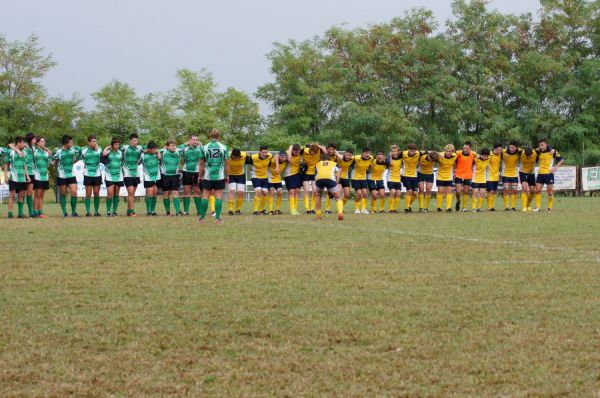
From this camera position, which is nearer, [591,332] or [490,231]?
[591,332]

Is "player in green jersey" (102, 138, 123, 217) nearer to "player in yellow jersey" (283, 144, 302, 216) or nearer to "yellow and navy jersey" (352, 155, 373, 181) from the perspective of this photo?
"player in yellow jersey" (283, 144, 302, 216)

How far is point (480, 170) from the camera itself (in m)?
25.4

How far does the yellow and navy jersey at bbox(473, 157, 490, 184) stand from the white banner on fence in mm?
21499

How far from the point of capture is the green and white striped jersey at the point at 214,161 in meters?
18.6

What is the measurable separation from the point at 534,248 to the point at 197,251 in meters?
4.67

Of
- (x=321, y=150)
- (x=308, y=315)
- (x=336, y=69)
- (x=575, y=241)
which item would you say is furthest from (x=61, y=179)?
(x=336, y=69)

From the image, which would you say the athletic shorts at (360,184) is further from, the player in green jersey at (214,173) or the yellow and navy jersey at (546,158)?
the player in green jersey at (214,173)

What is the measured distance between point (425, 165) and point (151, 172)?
297 inches

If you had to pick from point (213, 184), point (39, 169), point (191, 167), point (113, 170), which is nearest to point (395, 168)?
point (191, 167)

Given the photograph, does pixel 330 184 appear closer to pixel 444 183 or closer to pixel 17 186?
pixel 444 183

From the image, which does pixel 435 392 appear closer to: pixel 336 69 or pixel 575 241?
pixel 575 241

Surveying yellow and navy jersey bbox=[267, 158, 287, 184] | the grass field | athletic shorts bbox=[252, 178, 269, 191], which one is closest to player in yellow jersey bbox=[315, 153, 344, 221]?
yellow and navy jersey bbox=[267, 158, 287, 184]

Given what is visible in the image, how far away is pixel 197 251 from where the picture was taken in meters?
12.4

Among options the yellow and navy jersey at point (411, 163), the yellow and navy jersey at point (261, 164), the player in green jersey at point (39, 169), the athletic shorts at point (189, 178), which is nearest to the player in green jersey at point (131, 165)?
the athletic shorts at point (189, 178)
